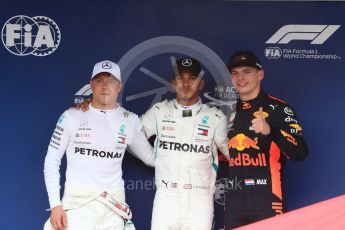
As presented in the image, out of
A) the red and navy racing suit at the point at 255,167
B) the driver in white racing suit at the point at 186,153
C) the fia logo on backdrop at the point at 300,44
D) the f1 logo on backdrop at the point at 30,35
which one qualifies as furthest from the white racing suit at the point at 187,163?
the f1 logo on backdrop at the point at 30,35

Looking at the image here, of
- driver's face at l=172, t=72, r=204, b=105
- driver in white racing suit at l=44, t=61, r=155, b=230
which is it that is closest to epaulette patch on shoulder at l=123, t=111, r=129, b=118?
driver in white racing suit at l=44, t=61, r=155, b=230

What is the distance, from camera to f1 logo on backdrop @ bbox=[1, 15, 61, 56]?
4160mm

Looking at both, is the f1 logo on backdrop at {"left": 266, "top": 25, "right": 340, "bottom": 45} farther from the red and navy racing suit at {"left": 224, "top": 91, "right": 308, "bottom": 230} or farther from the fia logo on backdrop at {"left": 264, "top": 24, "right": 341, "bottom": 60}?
the red and navy racing suit at {"left": 224, "top": 91, "right": 308, "bottom": 230}

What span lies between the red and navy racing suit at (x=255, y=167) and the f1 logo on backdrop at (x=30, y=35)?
1479 mm

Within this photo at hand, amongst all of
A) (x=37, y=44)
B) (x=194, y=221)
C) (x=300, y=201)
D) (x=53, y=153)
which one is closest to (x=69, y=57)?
(x=37, y=44)

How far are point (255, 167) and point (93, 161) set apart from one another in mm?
980

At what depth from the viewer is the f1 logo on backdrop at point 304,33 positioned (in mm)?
4180

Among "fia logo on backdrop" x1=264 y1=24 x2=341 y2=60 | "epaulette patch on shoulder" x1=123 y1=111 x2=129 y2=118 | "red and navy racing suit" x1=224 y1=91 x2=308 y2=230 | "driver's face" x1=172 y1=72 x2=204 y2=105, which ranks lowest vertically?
"red and navy racing suit" x1=224 y1=91 x2=308 y2=230

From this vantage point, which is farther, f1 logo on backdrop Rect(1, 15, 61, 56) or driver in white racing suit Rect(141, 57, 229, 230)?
f1 logo on backdrop Rect(1, 15, 61, 56)

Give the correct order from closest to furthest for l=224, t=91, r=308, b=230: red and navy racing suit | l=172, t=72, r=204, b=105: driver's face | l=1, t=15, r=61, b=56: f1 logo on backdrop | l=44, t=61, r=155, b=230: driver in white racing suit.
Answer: l=224, t=91, r=308, b=230: red and navy racing suit, l=44, t=61, r=155, b=230: driver in white racing suit, l=172, t=72, r=204, b=105: driver's face, l=1, t=15, r=61, b=56: f1 logo on backdrop

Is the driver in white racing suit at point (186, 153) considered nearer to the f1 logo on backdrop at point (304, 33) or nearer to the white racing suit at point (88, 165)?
the white racing suit at point (88, 165)

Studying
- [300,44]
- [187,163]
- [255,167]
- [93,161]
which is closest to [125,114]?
[93,161]

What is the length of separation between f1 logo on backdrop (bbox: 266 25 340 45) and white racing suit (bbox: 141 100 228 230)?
30.1 inches

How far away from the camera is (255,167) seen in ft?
11.6
